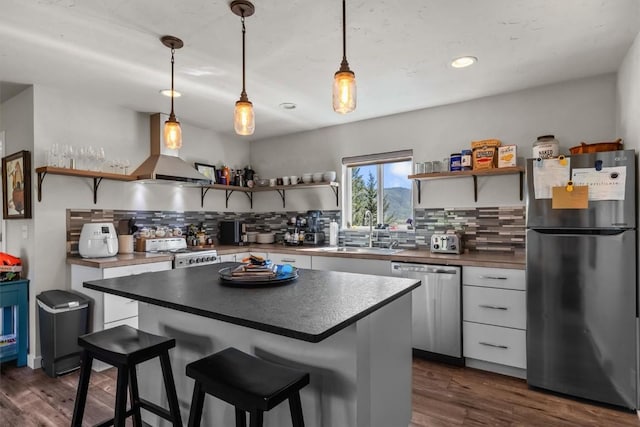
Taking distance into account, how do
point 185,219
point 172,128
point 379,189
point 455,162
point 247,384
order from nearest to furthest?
point 247,384 < point 172,128 < point 455,162 < point 379,189 < point 185,219

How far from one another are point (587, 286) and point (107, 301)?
3.45m

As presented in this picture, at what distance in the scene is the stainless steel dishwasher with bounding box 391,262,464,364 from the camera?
2857 mm

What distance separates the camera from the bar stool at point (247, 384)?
3.86 feet

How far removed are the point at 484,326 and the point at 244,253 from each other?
2535 mm

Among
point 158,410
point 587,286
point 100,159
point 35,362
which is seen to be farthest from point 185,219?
point 587,286

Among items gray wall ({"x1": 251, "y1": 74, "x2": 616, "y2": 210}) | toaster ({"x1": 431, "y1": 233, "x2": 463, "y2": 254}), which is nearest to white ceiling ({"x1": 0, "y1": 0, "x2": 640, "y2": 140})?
gray wall ({"x1": 251, "y1": 74, "x2": 616, "y2": 210})

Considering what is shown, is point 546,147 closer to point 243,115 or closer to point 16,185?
point 243,115

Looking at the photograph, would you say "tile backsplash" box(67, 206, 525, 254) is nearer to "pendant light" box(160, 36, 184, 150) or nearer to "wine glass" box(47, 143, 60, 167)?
"wine glass" box(47, 143, 60, 167)

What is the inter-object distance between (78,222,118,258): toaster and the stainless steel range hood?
1.87 feet

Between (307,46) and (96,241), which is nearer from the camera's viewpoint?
(307,46)

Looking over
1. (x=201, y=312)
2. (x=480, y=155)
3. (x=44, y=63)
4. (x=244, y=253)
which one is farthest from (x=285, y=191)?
(x=201, y=312)

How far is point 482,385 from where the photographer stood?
2.56 meters

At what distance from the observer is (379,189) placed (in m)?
4.02

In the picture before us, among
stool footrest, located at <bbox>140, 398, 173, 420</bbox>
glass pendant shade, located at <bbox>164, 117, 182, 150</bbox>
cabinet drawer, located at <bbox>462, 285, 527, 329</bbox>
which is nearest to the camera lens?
stool footrest, located at <bbox>140, 398, 173, 420</bbox>
